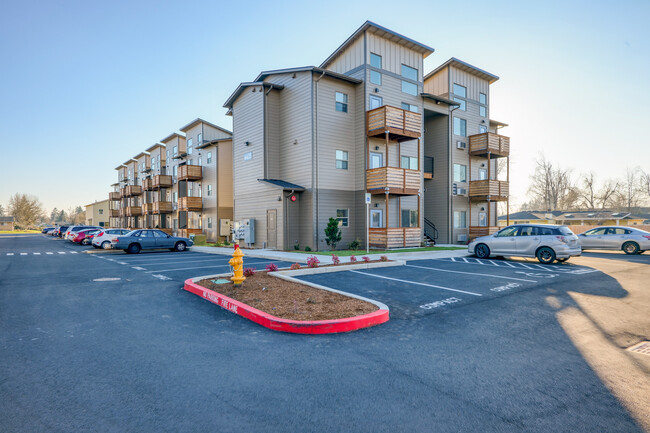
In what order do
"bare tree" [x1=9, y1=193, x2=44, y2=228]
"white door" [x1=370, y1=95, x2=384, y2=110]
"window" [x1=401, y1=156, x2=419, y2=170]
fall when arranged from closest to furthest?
"white door" [x1=370, y1=95, x2=384, y2=110] → "window" [x1=401, y1=156, x2=419, y2=170] → "bare tree" [x1=9, y1=193, x2=44, y2=228]

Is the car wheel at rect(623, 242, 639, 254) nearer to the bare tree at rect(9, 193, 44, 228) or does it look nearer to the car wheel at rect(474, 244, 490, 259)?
the car wheel at rect(474, 244, 490, 259)

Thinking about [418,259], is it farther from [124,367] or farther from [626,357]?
[124,367]

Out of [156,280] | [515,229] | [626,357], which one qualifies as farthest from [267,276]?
[515,229]

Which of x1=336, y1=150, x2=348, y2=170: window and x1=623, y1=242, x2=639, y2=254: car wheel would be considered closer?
x1=623, y1=242, x2=639, y2=254: car wheel

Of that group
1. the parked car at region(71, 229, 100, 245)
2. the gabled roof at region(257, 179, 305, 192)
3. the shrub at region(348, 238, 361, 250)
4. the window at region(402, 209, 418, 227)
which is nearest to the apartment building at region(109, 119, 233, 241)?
the parked car at region(71, 229, 100, 245)

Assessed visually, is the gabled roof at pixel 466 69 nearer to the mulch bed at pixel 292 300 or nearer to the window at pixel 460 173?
the window at pixel 460 173

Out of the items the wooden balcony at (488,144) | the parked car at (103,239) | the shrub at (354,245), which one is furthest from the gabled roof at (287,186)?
the wooden balcony at (488,144)

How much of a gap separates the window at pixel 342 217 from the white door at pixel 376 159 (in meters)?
3.25

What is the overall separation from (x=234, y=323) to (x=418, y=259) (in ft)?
36.8

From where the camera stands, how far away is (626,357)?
432 cm

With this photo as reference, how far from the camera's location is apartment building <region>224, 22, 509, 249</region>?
19375mm

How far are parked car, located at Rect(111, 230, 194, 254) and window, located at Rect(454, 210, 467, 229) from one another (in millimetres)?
18913

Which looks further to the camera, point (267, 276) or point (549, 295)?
point (267, 276)

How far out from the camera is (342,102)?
2045cm
